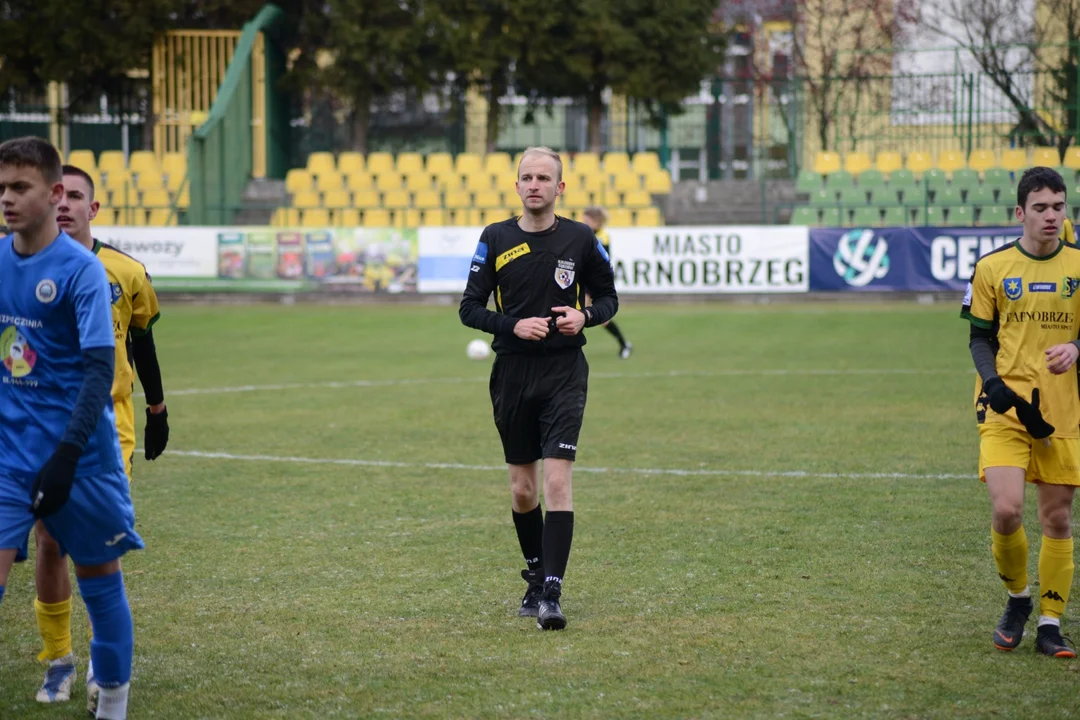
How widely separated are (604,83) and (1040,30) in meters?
12.3

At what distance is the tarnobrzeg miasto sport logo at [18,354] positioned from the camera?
4.14 metres

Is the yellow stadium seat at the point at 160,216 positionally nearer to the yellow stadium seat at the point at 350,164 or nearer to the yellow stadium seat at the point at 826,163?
the yellow stadium seat at the point at 350,164

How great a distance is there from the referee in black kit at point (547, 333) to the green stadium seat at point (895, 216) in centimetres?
2224

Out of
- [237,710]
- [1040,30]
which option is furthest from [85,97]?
[237,710]

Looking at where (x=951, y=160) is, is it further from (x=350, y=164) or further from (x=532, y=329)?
(x=532, y=329)

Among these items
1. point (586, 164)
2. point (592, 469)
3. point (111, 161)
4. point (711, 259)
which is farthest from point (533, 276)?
point (111, 161)

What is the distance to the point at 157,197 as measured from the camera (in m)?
29.9

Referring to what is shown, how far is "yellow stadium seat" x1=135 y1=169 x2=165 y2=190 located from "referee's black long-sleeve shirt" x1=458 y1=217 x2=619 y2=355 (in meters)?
26.2

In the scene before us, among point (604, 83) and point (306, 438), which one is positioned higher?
point (604, 83)

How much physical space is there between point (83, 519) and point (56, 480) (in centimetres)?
34

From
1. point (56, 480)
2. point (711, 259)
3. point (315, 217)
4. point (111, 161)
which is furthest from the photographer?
point (111, 161)

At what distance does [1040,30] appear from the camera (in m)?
34.8

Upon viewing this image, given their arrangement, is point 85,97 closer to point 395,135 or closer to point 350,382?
point 395,135

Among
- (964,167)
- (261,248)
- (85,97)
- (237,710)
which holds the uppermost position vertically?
(85,97)
